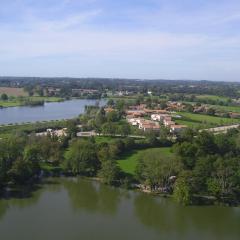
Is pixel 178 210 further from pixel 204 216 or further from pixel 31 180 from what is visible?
pixel 31 180

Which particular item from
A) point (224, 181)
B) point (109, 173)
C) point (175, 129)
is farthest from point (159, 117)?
point (224, 181)

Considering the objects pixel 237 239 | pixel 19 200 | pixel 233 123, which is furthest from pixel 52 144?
pixel 233 123

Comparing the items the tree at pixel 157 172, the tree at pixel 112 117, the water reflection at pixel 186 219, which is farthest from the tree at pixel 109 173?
the tree at pixel 112 117

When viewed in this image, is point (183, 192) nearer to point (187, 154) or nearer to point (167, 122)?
point (187, 154)

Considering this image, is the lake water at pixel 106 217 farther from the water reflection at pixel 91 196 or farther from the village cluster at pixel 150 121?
the village cluster at pixel 150 121

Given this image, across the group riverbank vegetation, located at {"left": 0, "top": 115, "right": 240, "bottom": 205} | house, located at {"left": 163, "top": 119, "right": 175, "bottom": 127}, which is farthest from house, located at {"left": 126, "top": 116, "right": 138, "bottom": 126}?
riverbank vegetation, located at {"left": 0, "top": 115, "right": 240, "bottom": 205}

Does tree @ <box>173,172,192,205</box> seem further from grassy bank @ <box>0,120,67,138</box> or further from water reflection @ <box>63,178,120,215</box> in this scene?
grassy bank @ <box>0,120,67,138</box>
